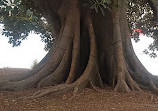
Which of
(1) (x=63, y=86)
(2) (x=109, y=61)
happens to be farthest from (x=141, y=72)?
(1) (x=63, y=86)

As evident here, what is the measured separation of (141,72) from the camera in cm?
504

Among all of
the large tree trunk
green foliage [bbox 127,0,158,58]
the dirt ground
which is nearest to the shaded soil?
the dirt ground

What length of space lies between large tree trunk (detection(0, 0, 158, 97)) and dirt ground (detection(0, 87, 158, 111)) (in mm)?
427

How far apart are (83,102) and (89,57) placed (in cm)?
184

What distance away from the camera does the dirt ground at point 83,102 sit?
2967 mm

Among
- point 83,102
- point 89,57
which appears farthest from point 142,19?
point 83,102

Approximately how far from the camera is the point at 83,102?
3410mm

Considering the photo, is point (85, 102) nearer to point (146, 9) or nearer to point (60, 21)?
point (60, 21)

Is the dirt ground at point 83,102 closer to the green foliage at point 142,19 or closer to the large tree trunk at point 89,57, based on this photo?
the large tree trunk at point 89,57

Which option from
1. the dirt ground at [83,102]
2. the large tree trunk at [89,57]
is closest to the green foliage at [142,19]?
the large tree trunk at [89,57]

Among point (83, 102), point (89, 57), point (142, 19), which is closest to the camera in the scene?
point (83, 102)

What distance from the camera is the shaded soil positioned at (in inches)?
117

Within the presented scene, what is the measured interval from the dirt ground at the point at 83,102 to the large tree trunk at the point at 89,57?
43 centimetres

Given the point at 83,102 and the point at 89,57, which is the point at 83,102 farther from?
the point at 89,57
